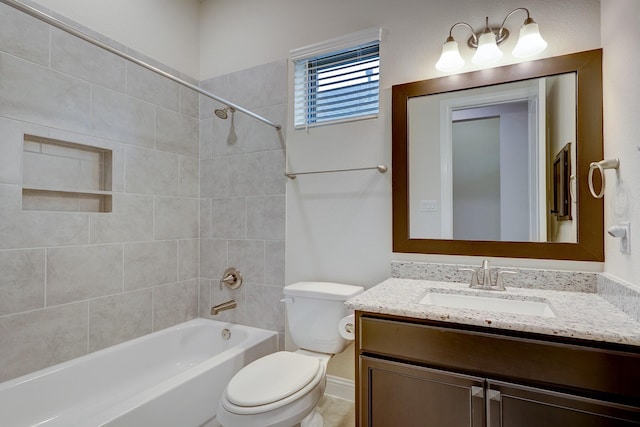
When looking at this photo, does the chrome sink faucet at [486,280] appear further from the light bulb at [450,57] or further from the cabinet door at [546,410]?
the light bulb at [450,57]

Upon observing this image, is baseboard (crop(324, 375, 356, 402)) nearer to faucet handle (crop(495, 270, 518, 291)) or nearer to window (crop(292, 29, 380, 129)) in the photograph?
faucet handle (crop(495, 270, 518, 291))

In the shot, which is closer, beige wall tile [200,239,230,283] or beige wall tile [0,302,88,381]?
beige wall tile [0,302,88,381]

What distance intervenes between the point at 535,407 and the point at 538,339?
0.66 ft

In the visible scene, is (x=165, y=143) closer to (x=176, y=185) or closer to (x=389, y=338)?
(x=176, y=185)

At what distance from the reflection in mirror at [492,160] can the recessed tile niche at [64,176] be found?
5.79ft

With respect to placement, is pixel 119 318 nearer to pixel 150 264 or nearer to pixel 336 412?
pixel 150 264

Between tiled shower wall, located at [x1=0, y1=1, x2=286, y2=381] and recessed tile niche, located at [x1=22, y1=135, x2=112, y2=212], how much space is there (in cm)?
5

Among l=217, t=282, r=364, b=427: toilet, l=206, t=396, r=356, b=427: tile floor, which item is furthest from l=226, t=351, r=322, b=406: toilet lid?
l=206, t=396, r=356, b=427: tile floor

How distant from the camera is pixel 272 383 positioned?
54.8 inches

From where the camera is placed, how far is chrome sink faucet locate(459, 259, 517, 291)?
1.48 meters

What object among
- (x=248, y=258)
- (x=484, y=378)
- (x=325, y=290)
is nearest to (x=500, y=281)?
(x=484, y=378)

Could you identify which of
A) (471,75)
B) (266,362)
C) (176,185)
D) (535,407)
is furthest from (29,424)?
(471,75)

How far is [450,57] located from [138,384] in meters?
2.45

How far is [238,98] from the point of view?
2.36 metres
